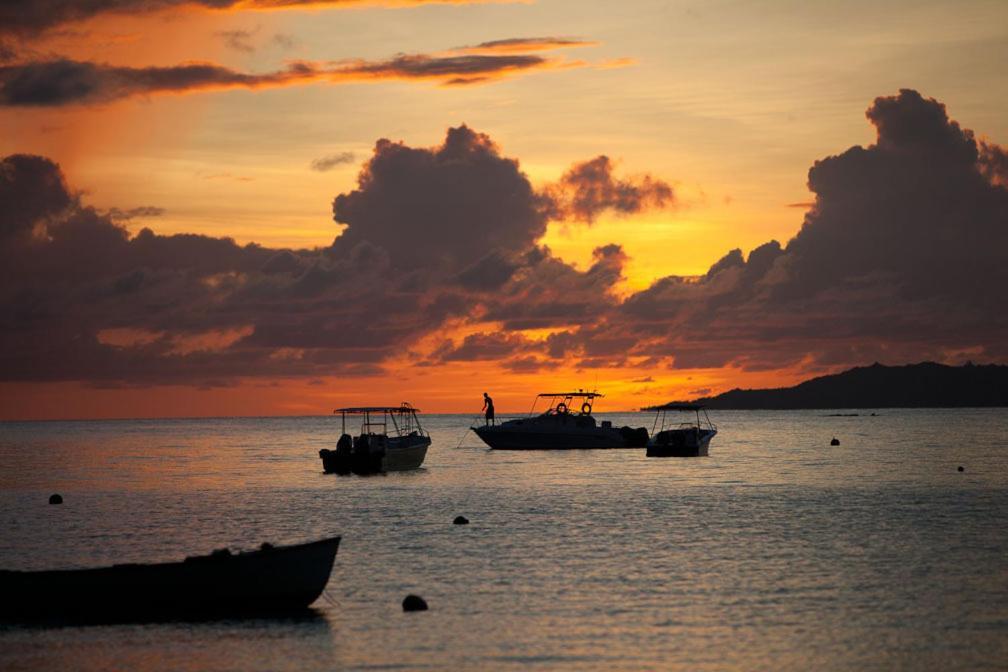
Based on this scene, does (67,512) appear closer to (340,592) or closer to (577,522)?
(577,522)

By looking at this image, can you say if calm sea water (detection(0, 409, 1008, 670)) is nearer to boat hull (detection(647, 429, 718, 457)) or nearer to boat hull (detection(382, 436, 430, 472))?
boat hull (detection(382, 436, 430, 472))

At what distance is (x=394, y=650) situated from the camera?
113 ft

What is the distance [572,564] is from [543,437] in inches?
3361

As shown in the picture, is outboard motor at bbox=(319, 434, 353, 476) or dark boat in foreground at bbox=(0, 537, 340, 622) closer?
dark boat in foreground at bbox=(0, 537, 340, 622)

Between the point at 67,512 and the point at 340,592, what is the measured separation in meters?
42.8

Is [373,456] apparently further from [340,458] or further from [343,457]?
[340,458]

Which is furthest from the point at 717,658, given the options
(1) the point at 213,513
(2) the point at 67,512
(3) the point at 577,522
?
(2) the point at 67,512

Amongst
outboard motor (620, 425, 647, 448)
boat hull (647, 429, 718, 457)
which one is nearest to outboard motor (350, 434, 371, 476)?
boat hull (647, 429, 718, 457)

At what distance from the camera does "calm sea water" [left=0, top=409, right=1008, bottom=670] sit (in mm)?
34312

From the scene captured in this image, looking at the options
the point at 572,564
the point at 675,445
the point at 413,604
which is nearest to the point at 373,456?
the point at 675,445

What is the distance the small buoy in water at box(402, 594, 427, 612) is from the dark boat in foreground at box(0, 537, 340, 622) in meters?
3.63

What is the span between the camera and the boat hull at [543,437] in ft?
447

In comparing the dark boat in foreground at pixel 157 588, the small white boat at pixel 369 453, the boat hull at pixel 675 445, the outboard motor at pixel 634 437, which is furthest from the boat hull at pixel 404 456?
the dark boat in foreground at pixel 157 588

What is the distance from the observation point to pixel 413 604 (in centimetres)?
4025
